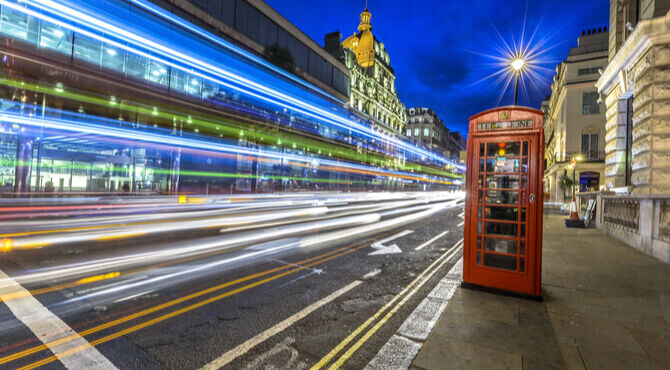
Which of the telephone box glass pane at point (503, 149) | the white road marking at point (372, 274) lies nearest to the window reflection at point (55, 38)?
the white road marking at point (372, 274)

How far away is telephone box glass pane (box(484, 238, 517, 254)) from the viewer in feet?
16.6

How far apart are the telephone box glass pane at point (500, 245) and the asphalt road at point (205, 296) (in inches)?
51.9

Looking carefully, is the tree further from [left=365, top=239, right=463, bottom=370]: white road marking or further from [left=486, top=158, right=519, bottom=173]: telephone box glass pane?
[left=365, top=239, right=463, bottom=370]: white road marking

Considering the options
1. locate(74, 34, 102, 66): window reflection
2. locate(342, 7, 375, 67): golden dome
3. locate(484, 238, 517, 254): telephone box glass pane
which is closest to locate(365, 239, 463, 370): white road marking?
locate(484, 238, 517, 254): telephone box glass pane

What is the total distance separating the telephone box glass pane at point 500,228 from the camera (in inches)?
198

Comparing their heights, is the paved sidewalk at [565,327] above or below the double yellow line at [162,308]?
above

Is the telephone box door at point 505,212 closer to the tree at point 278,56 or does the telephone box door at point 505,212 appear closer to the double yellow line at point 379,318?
the double yellow line at point 379,318

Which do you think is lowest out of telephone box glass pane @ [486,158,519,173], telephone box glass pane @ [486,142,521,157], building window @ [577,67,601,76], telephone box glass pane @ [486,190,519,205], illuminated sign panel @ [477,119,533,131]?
telephone box glass pane @ [486,190,519,205]

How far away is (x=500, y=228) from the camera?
17.0 ft

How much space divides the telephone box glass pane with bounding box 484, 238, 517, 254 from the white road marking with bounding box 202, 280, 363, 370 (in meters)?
2.62

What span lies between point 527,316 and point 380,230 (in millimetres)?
7981

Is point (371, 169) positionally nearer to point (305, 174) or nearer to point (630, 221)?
point (305, 174)

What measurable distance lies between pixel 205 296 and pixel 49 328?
1.80 meters

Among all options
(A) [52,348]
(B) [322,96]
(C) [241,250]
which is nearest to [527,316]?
(A) [52,348]
